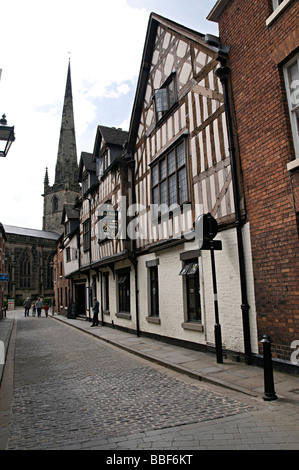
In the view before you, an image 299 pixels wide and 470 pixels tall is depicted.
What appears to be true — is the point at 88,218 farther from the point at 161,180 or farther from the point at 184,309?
the point at 184,309

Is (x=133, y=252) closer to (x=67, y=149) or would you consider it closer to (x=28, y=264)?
(x=28, y=264)

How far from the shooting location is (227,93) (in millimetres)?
7953

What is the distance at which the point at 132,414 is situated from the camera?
184 inches

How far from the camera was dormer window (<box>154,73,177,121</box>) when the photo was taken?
10.8 meters

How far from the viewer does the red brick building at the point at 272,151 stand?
612 centimetres

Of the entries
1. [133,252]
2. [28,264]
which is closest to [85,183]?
[133,252]

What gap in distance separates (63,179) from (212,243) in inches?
2460

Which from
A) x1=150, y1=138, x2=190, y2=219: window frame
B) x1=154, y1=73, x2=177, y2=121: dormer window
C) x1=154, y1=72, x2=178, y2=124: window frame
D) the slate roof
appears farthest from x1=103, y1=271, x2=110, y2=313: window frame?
x1=154, y1=73, x2=177, y2=121: dormer window

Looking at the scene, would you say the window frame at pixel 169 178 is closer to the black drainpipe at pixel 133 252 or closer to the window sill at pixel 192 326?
the black drainpipe at pixel 133 252

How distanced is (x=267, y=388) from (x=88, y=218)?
16181 mm

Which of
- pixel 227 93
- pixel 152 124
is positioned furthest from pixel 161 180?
pixel 227 93

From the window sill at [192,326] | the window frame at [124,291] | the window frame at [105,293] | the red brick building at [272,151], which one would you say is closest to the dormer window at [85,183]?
the window frame at [105,293]

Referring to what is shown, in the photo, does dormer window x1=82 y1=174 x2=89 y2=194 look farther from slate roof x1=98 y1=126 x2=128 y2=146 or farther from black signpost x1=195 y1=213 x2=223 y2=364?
black signpost x1=195 y1=213 x2=223 y2=364

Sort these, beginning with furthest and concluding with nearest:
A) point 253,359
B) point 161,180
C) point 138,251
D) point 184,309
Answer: point 138,251, point 161,180, point 184,309, point 253,359
